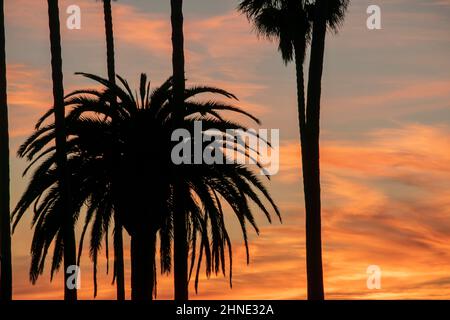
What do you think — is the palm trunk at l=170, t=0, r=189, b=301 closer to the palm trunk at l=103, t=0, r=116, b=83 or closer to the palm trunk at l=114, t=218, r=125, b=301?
the palm trunk at l=114, t=218, r=125, b=301

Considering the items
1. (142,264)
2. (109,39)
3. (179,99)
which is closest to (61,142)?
(179,99)

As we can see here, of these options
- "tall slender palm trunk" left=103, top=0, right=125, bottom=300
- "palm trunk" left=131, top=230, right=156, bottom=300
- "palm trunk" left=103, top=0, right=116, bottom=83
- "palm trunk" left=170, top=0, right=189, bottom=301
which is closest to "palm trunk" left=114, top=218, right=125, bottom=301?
"tall slender palm trunk" left=103, top=0, right=125, bottom=300

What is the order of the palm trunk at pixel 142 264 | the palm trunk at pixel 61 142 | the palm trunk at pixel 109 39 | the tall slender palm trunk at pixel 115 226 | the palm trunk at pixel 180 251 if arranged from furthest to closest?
the palm trunk at pixel 109 39
the tall slender palm trunk at pixel 115 226
the palm trunk at pixel 142 264
the palm trunk at pixel 180 251
the palm trunk at pixel 61 142

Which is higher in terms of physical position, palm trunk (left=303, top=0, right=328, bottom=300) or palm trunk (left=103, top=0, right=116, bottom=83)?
palm trunk (left=103, top=0, right=116, bottom=83)

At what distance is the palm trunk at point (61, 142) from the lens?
28203 mm

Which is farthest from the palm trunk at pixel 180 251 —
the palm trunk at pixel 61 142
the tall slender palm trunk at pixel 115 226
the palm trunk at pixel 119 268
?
the palm trunk at pixel 119 268

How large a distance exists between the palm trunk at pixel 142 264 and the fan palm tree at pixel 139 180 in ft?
0.11

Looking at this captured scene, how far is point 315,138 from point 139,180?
7.87 m

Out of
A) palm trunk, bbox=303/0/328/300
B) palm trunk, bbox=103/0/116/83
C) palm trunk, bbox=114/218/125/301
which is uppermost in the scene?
palm trunk, bbox=103/0/116/83

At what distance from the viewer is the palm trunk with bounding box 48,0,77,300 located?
28.2 metres

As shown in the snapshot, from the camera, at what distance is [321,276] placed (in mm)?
27828

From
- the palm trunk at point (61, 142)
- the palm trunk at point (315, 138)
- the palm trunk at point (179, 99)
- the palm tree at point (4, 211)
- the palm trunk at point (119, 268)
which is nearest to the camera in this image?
the palm tree at point (4, 211)

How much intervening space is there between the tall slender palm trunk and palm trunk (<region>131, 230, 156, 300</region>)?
0.98 meters

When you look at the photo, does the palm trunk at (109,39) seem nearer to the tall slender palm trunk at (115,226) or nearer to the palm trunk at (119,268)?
the tall slender palm trunk at (115,226)
